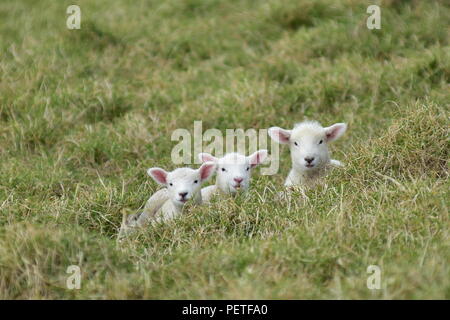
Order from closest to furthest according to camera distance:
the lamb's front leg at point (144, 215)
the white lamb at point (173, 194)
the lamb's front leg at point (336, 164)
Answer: the lamb's front leg at point (144, 215)
the white lamb at point (173, 194)
the lamb's front leg at point (336, 164)

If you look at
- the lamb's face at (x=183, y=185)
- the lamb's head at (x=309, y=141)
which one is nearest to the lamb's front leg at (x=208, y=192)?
the lamb's face at (x=183, y=185)

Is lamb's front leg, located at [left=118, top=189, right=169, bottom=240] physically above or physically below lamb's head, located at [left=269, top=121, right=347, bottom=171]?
below

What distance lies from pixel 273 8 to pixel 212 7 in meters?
1.14

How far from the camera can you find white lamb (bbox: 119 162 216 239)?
7543 millimetres

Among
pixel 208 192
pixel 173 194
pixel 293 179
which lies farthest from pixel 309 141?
pixel 173 194

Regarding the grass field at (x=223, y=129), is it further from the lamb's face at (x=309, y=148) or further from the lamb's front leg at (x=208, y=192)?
the lamb's front leg at (x=208, y=192)

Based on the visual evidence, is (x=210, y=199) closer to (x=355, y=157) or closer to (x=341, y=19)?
(x=355, y=157)

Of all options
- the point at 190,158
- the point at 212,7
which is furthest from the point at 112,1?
the point at 190,158

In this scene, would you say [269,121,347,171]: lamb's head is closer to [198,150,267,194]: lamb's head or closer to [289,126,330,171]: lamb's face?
[289,126,330,171]: lamb's face

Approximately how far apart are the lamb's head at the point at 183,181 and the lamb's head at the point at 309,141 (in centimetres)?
86

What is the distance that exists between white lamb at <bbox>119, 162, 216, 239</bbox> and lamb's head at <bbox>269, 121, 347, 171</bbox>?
0.86m

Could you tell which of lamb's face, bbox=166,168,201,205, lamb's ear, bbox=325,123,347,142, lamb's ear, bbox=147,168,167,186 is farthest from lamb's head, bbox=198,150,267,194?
lamb's ear, bbox=325,123,347,142

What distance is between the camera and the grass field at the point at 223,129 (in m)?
6.03

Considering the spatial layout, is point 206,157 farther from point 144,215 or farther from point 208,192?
point 144,215
